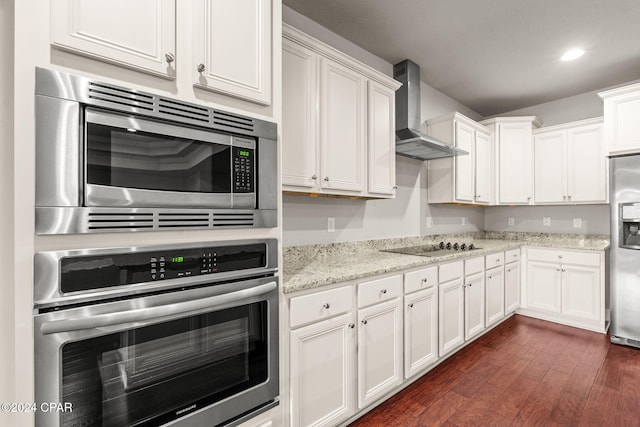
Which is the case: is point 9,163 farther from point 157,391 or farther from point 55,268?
point 157,391

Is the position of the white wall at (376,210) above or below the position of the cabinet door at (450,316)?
above

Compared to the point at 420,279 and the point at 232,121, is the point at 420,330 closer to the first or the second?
the point at 420,279

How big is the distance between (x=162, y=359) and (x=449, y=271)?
2.22 metres

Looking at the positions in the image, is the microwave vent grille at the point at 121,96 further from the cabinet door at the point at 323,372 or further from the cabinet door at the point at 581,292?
the cabinet door at the point at 581,292

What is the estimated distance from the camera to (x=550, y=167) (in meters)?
3.90

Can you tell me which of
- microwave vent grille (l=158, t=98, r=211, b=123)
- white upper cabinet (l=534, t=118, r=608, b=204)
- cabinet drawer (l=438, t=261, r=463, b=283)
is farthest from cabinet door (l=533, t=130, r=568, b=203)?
microwave vent grille (l=158, t=98, r=211, b=123)

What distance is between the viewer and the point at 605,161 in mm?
3486

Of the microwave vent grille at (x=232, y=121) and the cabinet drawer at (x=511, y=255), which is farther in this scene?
the cabinet drawer at (x=511, y=255)

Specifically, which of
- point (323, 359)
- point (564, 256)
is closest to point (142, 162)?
point (323, 359)

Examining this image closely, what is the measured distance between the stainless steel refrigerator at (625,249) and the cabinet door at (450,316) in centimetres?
166

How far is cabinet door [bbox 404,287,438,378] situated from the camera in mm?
2166

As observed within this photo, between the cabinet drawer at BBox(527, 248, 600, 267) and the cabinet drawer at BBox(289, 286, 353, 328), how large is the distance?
3.13 metres

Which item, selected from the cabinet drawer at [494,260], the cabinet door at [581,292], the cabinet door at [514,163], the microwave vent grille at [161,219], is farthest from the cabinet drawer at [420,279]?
the cabinet door at [514,163]

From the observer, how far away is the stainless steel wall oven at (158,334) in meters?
0.92
